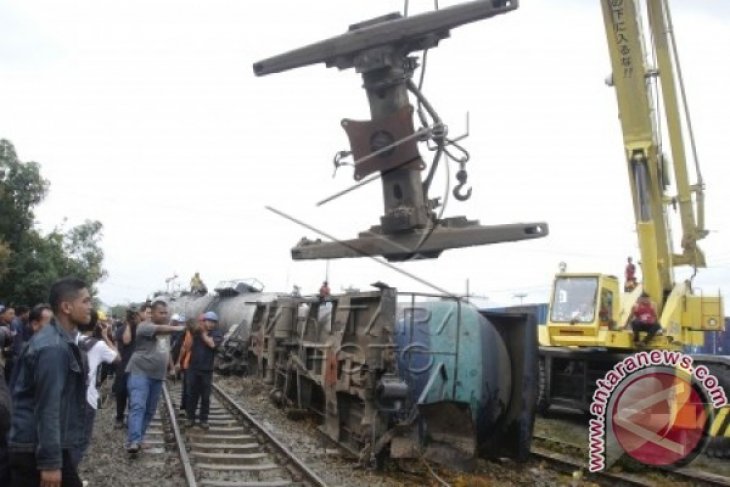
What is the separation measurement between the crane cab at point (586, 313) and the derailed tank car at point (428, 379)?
335 cm

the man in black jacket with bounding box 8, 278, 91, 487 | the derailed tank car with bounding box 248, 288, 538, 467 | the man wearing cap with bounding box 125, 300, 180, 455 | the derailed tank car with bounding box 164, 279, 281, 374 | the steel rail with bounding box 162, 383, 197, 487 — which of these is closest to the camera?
the man in black jacket with bounding box 8, 278, 91, 487

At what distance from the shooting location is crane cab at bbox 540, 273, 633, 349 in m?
11.5

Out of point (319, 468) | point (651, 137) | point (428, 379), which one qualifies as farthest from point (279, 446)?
point (651, 137)

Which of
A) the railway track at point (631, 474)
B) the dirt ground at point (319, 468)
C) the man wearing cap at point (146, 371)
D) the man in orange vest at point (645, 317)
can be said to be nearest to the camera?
the dirt ground at point (319, 468)

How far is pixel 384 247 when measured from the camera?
3.57 meters

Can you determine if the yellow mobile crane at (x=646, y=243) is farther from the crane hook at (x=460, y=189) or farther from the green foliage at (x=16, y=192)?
the green foliage at (x=16, y=192)

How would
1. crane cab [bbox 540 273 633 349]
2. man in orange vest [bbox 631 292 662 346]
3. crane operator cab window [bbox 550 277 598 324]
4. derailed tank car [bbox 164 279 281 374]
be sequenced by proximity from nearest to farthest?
man in orange vest [bbox 631 292 662 346], crane cab [bbox 540 273 633 349], crane operator cab window [bbox 550 277 598 324], derailed tank car [bbox 164 279 281 374]

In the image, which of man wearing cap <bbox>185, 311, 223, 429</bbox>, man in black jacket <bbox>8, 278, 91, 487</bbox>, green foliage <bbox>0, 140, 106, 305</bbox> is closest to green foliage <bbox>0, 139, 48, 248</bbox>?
green foliage <bbox>0, 140, 106, 305</bbox>

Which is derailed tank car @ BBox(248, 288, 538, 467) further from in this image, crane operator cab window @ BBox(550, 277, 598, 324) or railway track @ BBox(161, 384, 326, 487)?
crane operator cab window @ BBox(550, 277, 598, 324)

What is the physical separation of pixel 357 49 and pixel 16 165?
29.8 m

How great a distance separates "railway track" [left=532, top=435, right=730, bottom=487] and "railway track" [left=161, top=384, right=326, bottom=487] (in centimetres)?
365

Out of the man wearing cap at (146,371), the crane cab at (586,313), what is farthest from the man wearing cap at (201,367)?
the crane cab at (586,313)

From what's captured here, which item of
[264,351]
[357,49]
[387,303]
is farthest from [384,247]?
[264,351]

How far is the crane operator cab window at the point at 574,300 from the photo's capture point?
1180cm
